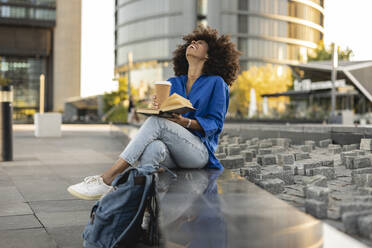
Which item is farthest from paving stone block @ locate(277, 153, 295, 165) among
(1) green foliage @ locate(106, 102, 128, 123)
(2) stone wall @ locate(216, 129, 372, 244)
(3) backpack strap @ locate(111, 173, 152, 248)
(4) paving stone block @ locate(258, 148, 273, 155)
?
(1) green foliage @ locate(106, 102, 128, 123)

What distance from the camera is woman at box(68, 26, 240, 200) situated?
3.25 meters

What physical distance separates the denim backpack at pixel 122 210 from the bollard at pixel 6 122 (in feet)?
18.3

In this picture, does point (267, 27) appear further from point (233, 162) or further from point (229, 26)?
point (233, 162)

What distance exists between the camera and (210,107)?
148 inches

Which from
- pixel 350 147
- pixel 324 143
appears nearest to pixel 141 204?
pixel 350 147

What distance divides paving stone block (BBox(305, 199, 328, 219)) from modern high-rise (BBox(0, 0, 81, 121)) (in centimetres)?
8143

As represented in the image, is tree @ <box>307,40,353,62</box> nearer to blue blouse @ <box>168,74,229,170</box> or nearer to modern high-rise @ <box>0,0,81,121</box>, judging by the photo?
modern high-rise @ <box>0,0,81,121</box>

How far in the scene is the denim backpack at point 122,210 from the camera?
2.65 meters

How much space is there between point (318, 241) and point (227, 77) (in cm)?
240

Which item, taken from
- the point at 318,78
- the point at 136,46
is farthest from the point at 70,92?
the point at 318,78

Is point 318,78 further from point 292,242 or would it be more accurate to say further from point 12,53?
point 12,53

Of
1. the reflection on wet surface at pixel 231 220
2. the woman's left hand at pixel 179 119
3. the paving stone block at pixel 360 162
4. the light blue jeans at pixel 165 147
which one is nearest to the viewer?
the reflection on wet surface at pixel 231 220

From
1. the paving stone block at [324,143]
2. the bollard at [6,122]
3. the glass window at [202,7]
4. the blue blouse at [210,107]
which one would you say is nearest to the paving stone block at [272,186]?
the blue blouse at [210,107]

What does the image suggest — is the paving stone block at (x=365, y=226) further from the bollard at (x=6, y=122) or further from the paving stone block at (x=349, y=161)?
the bollard at (x=6, y=122)
